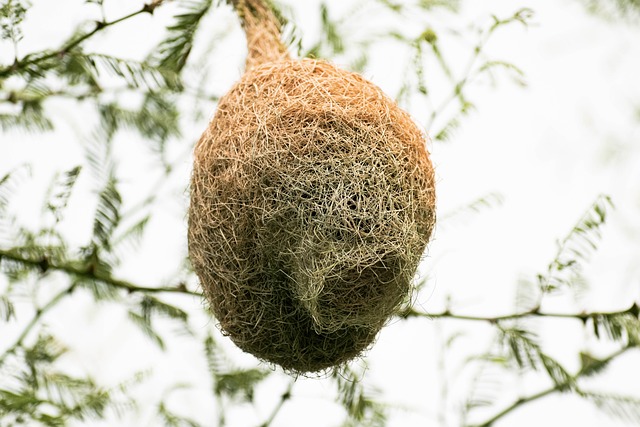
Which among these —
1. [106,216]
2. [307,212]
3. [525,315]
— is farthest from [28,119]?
[525,315]

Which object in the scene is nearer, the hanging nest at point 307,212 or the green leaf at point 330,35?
the hanging nest at point 307,212

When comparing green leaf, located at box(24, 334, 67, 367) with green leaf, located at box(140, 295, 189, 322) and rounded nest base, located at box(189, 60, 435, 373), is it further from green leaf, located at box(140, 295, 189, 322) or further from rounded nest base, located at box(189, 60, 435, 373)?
rounded nest base, located at box(189, 60, 435, 373)

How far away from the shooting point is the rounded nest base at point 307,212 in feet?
5.33

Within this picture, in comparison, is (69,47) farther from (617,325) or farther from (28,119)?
(617,325)

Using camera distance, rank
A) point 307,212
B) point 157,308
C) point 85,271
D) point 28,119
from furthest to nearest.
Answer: point 28,119 → point 157,308 → point 85,271 → point 307,212

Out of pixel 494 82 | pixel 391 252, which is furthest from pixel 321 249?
pixel 494 82

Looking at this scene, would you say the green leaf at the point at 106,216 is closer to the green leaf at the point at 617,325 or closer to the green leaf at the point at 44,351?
the green leaf at the point at 44,351

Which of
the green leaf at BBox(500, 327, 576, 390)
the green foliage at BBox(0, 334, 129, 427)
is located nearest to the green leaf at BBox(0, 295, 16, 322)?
the green foliage at BBox(0, 334, 129, 427)

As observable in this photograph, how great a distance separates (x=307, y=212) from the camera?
1637 millimetres

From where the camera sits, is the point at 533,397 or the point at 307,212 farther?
the point at 533,397

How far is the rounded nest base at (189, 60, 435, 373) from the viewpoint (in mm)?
1624

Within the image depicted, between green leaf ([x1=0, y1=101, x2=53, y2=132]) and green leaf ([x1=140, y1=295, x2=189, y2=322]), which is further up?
green leaf ([x1=0, y1=101, x2=53, y2=132])

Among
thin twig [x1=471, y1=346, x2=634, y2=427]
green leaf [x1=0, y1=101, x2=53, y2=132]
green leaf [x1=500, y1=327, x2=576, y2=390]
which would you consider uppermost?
green leaf [x1=0, y1=101, x2=53, y2=132]

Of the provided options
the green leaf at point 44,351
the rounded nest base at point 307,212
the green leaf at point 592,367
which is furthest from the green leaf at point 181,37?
the green leaf at point 592,367
